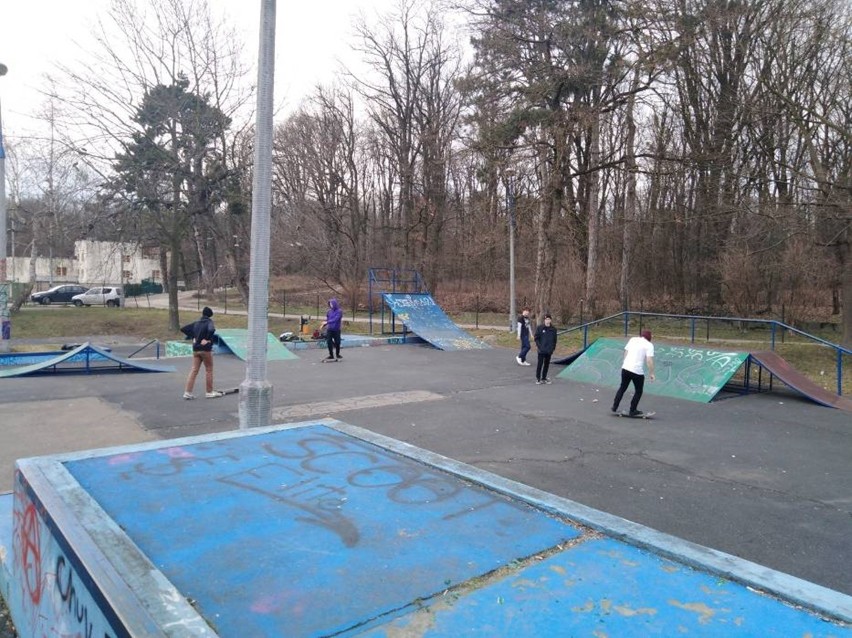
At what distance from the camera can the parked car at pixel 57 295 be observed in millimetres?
49750

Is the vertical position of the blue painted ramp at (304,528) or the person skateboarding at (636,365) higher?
the person skateboarding at (636,365)

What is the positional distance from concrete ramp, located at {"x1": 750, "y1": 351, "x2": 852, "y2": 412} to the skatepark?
9.77 ft

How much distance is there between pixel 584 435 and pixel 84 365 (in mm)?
13514

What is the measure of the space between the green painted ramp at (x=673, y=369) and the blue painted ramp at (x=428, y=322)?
6.46 m

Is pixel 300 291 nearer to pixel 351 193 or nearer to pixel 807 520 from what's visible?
pixel 351 193

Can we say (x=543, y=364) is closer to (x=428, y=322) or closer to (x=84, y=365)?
(x=428, y=322)

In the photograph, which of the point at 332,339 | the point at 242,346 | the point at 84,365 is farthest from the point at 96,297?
the point at 332,339

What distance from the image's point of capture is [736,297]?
1030 inches

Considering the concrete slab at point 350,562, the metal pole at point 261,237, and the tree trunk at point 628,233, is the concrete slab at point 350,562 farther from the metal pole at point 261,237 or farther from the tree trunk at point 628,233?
the tree trunk at point 628,233

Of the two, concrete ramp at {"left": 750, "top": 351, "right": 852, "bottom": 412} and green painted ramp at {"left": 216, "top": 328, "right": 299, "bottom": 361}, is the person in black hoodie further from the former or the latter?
concrete ramp at {"left": 750, "top": 351, "right": 852, "bottom": 412}

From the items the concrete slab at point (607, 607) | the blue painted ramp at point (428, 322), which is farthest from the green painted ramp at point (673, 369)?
the concrete slab at point (607, 607)

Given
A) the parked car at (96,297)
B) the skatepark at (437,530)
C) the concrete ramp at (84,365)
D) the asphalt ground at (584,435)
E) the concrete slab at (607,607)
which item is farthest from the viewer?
the parked car at (96,297)

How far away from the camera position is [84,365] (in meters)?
16.2

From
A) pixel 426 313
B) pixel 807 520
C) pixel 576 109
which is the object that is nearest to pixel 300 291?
pixel 426 313
